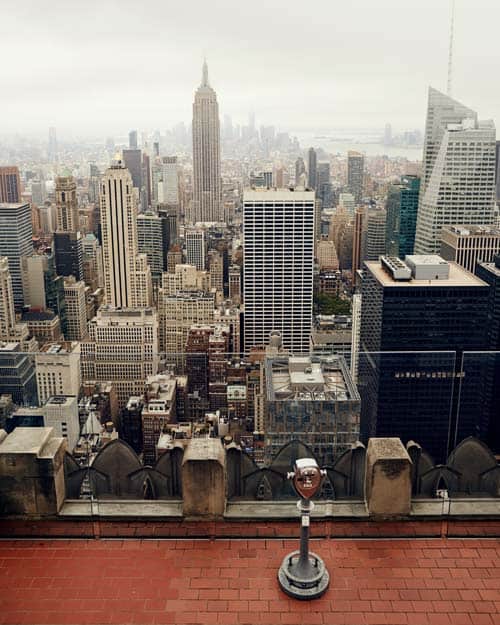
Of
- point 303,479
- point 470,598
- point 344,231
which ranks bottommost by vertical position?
point 344,231

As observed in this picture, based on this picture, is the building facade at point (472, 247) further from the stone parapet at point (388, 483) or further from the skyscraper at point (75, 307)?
the stone parapet at point (388, 483)

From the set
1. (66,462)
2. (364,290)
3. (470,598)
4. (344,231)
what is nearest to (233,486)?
(66,462)

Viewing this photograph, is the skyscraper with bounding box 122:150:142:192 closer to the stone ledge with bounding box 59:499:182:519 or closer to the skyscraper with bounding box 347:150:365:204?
the skyscraper with bounding box 347:150:365:204

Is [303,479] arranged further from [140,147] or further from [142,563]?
[140,147]

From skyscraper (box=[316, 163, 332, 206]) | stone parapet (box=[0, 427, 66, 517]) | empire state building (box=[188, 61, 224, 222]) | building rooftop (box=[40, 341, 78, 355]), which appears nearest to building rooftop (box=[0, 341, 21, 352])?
building rooftop (box=[40, 341, 78, 355])

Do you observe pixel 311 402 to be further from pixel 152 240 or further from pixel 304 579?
pixel 152 240

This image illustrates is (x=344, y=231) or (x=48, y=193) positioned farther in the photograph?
(x=48, y=193)
